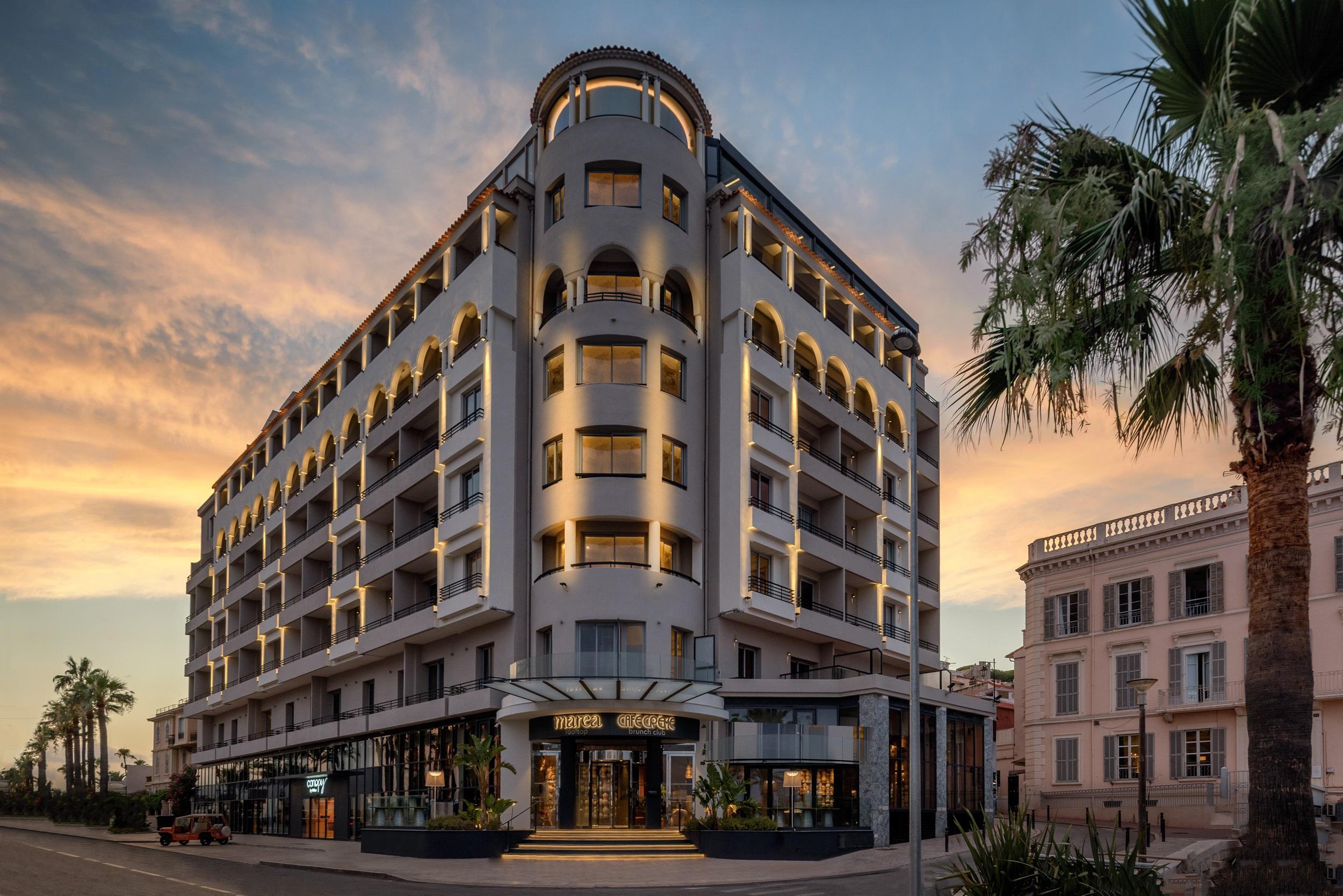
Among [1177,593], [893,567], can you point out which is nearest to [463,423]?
[893,567]

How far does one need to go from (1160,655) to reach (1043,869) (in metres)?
43.5

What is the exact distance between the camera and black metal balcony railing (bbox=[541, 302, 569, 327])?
45531mm

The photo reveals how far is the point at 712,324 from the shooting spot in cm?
4716

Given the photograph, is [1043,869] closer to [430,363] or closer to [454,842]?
[454,842]

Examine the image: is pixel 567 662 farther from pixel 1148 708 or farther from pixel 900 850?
pixel 1148 708

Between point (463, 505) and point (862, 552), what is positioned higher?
point (463, 505)

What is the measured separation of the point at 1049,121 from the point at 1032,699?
47575 millimetres

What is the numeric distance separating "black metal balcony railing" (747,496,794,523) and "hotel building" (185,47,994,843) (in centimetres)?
18

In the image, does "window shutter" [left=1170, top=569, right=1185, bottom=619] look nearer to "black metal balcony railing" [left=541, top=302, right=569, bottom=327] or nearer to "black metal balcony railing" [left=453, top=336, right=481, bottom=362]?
"black metal balcony railing" [left=541, top=302, right=569, bottom=327]

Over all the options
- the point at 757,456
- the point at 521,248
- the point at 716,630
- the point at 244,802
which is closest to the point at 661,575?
the point at 716,630

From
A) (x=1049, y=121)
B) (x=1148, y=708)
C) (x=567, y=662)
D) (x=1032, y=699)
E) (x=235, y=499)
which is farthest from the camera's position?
(x=235, y=499)

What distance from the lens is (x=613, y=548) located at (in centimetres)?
4269

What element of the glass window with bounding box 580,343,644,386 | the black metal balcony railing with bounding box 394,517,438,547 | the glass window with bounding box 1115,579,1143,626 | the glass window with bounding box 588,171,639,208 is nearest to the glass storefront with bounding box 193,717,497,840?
the black metal balcony railing with bounding box 394,517,438,547

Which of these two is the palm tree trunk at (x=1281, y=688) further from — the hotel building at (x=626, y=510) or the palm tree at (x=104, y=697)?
the palm tree at (x=104, y=697)
